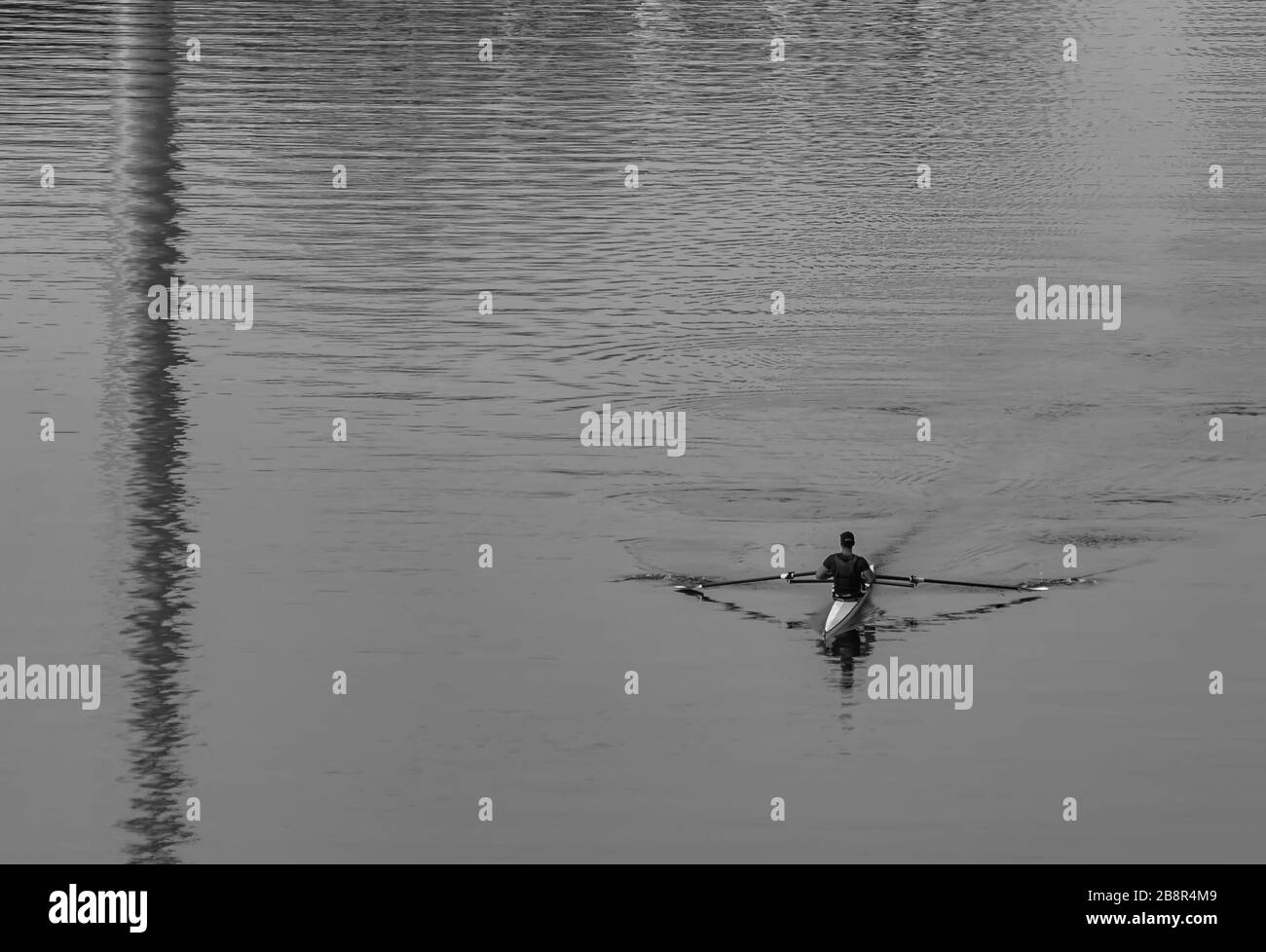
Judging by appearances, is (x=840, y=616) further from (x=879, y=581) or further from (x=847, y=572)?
(x=879, y=581)

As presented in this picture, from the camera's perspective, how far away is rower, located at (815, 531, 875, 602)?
41.4 m

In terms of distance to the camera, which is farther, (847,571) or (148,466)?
(148,466)

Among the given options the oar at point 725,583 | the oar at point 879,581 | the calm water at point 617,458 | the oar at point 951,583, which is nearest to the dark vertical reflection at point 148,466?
the calm water at point 617,458

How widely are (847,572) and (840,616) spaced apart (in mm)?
822

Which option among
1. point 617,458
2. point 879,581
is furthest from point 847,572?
point 617,458

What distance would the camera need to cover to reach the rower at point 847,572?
41.4 metres

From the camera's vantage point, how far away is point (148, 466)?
52.8m

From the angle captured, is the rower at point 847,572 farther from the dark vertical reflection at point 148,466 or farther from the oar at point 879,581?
the dark vertical reflection at point 148,466

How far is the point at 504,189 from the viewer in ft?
252

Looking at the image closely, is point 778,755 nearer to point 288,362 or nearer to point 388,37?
point 288,362

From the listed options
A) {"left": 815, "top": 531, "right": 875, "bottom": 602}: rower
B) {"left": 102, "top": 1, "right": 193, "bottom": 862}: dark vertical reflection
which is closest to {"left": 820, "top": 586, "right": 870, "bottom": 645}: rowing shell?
{"left": 815, "top": 531, "right": 875, "bottom": 602}: rower

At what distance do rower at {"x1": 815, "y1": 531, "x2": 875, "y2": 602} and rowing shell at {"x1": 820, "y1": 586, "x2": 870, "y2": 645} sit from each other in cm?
9

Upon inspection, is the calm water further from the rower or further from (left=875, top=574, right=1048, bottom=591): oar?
the rower
